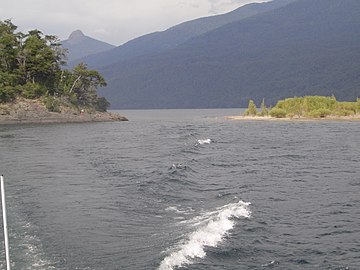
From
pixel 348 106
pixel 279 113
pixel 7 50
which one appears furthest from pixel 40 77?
pixel 348 106

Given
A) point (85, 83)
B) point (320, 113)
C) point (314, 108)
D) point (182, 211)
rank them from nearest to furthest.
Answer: point (182, 211), point (85, 83), point (320, 113), point (314, 108)

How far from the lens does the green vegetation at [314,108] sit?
514 feet

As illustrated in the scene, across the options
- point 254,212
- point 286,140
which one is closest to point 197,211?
point 254,212

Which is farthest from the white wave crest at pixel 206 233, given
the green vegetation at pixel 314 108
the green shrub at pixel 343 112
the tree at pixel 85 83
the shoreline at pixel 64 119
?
the green shrub at pixel 343 112

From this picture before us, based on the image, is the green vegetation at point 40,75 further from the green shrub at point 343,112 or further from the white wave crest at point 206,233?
the white wave crest at point 206,233

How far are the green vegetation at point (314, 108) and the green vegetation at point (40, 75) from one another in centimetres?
6531

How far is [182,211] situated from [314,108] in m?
145

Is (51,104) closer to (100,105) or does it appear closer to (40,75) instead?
(40,75)

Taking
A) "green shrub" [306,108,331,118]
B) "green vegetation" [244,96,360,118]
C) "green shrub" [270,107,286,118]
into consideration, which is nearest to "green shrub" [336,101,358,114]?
"green vegetation" [244,96,360,118]

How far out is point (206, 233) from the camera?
2123 centimetres

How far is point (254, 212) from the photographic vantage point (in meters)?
25.9

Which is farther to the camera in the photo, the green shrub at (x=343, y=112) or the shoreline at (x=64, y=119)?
the green shrub at (x=343, y=112)

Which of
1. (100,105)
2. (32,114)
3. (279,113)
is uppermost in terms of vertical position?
(100,105)

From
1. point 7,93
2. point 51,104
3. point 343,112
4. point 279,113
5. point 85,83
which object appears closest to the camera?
point 7,93
